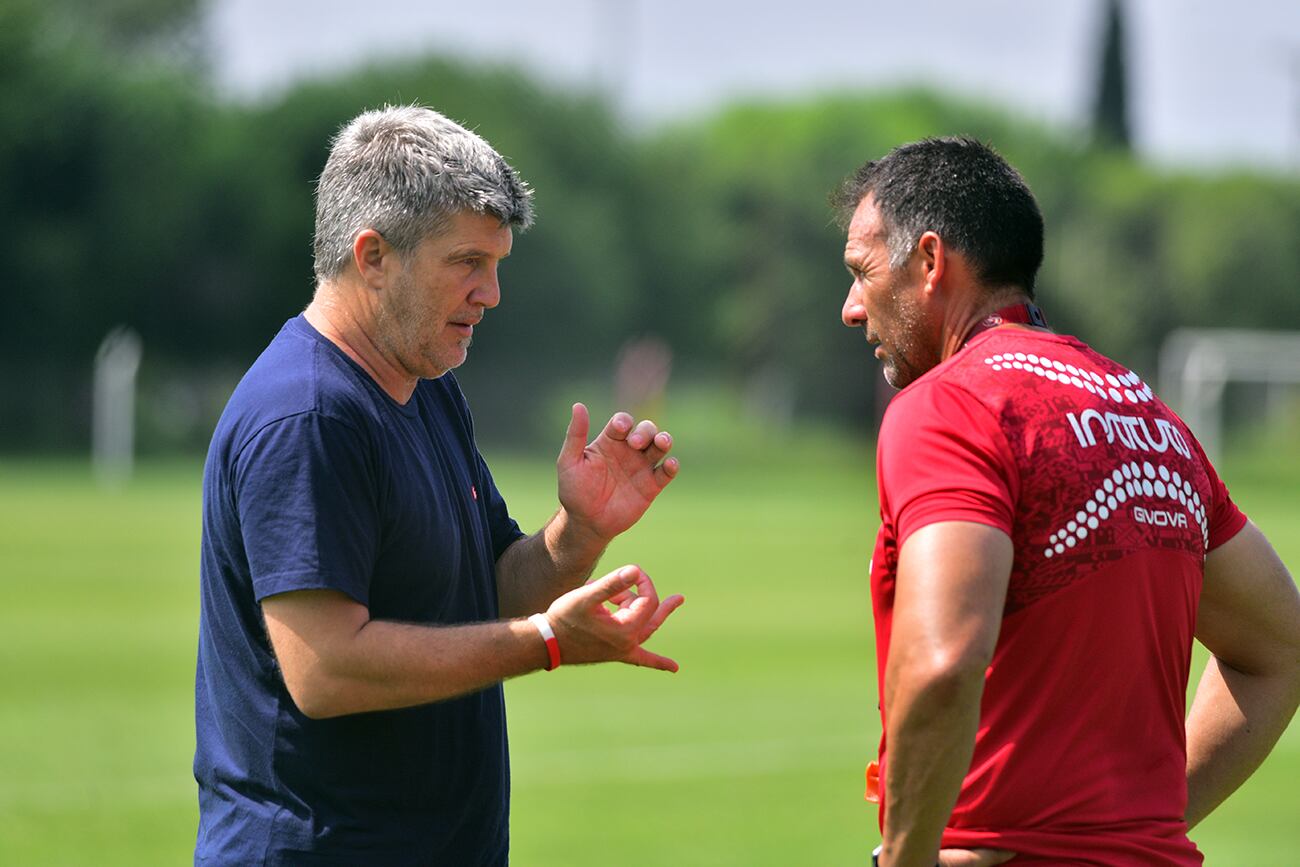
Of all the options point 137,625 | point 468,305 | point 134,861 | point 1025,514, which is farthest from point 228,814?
point 137,625

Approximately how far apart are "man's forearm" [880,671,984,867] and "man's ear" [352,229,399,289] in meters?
1.46

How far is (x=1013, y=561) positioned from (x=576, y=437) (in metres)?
1.43

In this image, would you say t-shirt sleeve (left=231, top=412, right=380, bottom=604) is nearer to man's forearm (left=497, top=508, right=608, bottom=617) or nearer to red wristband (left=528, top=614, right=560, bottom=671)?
red wristband (left=528, top=614, right=560, bottom=671)

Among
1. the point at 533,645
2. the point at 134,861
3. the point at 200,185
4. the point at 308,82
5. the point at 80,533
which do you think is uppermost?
the point at 308,82

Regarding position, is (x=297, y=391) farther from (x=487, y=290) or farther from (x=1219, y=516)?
(x=1219, y=516)

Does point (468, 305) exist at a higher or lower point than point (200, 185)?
lower

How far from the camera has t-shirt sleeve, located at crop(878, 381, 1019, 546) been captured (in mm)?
2891

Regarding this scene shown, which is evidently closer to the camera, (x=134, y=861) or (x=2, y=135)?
(x=134, y=861)

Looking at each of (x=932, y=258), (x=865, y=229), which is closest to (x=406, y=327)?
(x=865, y=229)

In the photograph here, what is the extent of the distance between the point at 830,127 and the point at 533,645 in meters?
60.4

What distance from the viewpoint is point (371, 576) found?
139 inches

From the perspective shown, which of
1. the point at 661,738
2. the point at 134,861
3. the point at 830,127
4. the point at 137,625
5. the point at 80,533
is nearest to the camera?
the point at 134,861

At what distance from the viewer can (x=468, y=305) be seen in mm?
3789

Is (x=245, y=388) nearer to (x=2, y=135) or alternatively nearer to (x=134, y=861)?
(x=134, y=861)
